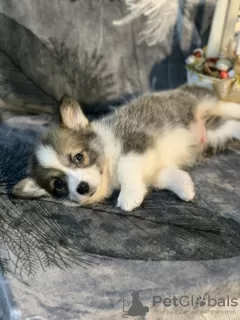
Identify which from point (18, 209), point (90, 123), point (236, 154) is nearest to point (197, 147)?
point (236, 154)

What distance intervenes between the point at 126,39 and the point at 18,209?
98 centimetres

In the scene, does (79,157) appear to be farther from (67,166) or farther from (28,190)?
(28,190)

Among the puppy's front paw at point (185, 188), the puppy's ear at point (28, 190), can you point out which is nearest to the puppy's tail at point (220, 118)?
the puppy's front paw at point (185, 188)

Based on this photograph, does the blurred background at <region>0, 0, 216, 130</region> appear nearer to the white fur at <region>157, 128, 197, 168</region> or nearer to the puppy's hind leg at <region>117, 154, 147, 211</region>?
the white fur at <region>157, 128, 197, 168</region>

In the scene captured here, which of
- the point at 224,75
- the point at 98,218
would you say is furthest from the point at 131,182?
the point at 224,75

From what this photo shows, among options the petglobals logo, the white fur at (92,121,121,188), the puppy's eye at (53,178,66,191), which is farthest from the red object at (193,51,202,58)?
the petglobals logo

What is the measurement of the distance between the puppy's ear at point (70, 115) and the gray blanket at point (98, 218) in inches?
10.3

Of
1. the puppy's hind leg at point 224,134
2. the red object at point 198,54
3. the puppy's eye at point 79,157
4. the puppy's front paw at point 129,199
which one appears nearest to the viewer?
the puppy's front paw at point 129,199

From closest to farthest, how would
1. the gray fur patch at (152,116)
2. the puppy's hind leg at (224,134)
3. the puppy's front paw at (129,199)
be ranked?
1. the puppy's front paw at (129,199)
2. the gray fur patch at (152,116)
3. the puppy's hind leg at (224,134)

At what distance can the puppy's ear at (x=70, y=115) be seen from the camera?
1.59 meters

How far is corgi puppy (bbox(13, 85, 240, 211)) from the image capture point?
1.49m

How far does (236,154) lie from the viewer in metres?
1.78

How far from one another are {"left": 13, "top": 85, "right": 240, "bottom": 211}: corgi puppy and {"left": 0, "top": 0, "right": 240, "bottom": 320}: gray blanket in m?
0.07

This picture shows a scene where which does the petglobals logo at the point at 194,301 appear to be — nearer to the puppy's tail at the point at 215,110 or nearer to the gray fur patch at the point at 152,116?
the gray fur patch at the point at 152,116
